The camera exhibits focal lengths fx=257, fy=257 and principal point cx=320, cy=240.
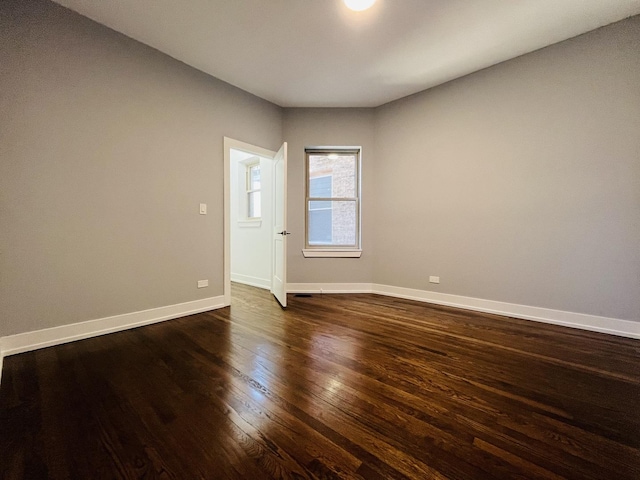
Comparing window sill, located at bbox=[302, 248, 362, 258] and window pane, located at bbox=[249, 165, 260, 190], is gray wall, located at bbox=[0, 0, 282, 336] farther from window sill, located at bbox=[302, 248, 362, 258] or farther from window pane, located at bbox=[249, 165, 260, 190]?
window pane, located at bbox=[249, 165, 260, 190]

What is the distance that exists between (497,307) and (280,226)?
2.71 meters

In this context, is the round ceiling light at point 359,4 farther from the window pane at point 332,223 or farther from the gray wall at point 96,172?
the window pane at point 332,223

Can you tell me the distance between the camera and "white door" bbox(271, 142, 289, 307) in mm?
3088

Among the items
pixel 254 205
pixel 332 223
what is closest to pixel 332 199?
pixel 332 223

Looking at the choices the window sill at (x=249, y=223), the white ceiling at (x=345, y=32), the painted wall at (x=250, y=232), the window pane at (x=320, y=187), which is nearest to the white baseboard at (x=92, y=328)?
the painted wall at (x=250, y=232)

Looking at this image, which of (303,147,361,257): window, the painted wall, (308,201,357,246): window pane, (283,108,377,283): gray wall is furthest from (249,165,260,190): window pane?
(308,201,357,246): window pane

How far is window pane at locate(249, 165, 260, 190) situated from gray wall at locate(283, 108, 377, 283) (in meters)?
0.90

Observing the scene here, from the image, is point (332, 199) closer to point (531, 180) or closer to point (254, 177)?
point (254, 177)

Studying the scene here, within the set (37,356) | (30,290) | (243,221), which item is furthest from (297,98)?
(37,356)

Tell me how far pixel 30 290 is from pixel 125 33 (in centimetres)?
233

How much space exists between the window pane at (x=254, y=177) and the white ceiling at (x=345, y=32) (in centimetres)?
163

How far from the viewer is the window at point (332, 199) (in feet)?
13.3

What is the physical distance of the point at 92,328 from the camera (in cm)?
219

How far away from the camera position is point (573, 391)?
1461 millimetres
